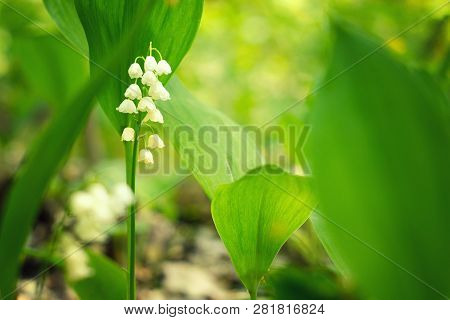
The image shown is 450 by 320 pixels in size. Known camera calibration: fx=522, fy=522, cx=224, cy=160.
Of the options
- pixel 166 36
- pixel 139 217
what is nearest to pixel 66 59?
pixel 139 217

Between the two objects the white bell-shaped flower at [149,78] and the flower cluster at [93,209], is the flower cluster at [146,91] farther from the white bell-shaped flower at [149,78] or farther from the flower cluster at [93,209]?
the flower cluster at [93,209]

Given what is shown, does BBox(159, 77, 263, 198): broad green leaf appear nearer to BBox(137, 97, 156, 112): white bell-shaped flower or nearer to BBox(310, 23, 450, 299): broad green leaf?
BBox(137, 97, 156, 112): white bell-shaped flower

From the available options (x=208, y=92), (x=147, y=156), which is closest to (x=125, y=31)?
(x=147, y=156)

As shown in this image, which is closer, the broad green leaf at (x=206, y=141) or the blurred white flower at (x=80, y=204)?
A: the broad green leaf at (x=206, y=141)

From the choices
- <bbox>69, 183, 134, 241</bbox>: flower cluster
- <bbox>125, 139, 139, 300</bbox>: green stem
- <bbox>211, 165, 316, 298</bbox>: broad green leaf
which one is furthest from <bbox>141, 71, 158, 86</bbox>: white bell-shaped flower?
<bbox>69, 183, 134, 241</bbox>: flower cluster

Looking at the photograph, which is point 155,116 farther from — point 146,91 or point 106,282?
point 106,282

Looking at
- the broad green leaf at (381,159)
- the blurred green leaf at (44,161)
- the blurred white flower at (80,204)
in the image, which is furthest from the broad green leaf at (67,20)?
the broad green leaf at (381,159)
